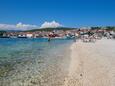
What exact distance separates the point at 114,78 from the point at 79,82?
81.1 inches

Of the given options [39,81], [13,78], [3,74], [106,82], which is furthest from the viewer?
[3,74]

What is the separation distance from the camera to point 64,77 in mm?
15336

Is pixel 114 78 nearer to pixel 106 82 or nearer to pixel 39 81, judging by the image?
pixel 106 82

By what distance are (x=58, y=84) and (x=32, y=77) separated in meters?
2.55

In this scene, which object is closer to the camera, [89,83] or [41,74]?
[89,83]

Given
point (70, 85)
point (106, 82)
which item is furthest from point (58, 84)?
point (106, 82)

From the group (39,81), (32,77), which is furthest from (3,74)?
(39,81)

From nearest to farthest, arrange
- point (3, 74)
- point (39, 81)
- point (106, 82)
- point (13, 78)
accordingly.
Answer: point (106, 82) < point (39, 81) < point (13, 78) < point (3, 74)

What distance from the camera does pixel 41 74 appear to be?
53.4ft

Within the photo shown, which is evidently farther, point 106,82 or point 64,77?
point 64,77

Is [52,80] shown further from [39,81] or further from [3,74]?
[3,74]

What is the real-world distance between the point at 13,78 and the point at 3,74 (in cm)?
162

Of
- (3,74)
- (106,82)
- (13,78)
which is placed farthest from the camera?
(3,74)

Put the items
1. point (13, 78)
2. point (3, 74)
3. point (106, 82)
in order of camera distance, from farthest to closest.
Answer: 1. point (3, 74)
2. point (13, 78)
3. point (106, 82)
